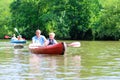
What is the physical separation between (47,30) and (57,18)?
114 inches

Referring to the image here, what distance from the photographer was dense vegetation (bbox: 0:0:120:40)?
59.2 meters

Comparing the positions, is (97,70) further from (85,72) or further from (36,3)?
(36,3)

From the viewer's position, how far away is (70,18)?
6231 cm

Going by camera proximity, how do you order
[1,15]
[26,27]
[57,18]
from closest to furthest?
[57,18]
[26,27]
[1,15]

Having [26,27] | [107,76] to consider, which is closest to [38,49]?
[107,76]

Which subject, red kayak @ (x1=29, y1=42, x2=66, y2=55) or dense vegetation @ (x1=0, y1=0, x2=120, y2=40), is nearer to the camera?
red kayak @ (x1=29, y1=42, x2=66, y2=55)

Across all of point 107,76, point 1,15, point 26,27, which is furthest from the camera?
point 1,15

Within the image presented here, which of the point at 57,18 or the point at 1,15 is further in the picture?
the point at 1,15

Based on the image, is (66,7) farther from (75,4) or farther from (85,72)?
(85,72)

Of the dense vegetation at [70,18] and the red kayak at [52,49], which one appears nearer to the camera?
the red kayak at [52,49]

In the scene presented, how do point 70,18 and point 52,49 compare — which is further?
point 70,18

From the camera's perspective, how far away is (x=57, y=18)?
6056 centimetres

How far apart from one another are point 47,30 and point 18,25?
5.49 metres

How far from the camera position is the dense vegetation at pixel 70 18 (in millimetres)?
59250
